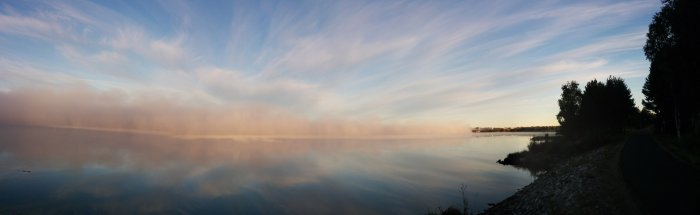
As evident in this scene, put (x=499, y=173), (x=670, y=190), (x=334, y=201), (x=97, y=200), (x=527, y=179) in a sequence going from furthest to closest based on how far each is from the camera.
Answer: (x=499, y=173) → (x=527, y=179) → (x=334, y=201) → (x=97, y=200) → (x=670, y=190)

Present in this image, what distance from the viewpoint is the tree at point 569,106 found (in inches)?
3836

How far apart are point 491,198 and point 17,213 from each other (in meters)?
41.7

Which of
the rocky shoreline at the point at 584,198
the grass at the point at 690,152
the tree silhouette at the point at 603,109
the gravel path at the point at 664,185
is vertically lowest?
the rocky shoreline at the point at 584,198

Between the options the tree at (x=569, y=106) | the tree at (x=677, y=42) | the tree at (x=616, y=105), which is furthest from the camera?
the tree at (x=569, y=106)

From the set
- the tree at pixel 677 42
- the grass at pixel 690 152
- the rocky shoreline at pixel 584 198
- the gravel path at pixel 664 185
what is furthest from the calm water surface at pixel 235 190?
the tree at pixel 677 42

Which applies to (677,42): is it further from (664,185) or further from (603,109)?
(603,109)

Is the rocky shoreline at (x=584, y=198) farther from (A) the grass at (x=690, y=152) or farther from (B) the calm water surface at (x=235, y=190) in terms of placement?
(B) the calm water surface at (x=235, y=190)

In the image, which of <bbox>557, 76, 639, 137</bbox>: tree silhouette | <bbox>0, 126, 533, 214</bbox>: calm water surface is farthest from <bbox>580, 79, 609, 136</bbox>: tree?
<bbox>0, 126, 533, 214</bbox>: calm water surface

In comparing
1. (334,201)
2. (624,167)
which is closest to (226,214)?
(334,201)

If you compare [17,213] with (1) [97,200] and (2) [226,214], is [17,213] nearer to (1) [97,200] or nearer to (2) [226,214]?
(1) [97,200]

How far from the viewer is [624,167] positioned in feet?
93.5

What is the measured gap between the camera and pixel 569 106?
10206cm

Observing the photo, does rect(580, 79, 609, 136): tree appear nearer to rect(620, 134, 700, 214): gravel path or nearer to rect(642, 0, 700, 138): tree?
rect(642, 0, 700, 138): tree

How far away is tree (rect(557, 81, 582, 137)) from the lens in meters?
97.4
